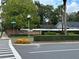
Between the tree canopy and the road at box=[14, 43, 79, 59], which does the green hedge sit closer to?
the road at box=[14, 43, 79, 59]

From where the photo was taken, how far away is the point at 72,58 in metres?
16.0

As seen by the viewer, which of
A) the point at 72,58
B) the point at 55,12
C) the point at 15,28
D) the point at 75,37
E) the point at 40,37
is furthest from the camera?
the point at 55,12

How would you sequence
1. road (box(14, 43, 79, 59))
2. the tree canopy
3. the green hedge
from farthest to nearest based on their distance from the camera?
the tree canopy
the green hedge
road (box(14, 43, 79, 59))

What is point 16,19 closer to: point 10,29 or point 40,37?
point 10,29

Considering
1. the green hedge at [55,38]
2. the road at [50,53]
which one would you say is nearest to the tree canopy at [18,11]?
the green hedge at [55,38]

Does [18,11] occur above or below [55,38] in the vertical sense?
above

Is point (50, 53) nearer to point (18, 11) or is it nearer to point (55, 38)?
point (55, 38)

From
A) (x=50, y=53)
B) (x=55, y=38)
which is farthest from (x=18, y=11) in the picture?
(x=50, y=53)

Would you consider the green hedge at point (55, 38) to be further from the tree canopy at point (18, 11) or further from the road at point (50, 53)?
the tree canopy at point (18, 11)

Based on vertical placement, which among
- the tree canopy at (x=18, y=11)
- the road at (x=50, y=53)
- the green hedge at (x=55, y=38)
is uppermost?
the tree canopy at (x=18, y=11)

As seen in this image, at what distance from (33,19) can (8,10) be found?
5.89 m

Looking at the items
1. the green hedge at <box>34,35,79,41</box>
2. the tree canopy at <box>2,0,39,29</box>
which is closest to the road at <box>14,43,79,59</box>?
the green hedge at <box>34,35,79,41</box>

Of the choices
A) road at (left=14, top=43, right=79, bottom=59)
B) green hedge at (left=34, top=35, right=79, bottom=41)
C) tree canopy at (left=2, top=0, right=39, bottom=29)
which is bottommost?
green hedge at (left=34, top=35, right=79, bottom=41)

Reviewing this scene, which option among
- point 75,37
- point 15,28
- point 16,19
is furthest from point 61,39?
point 15,28
